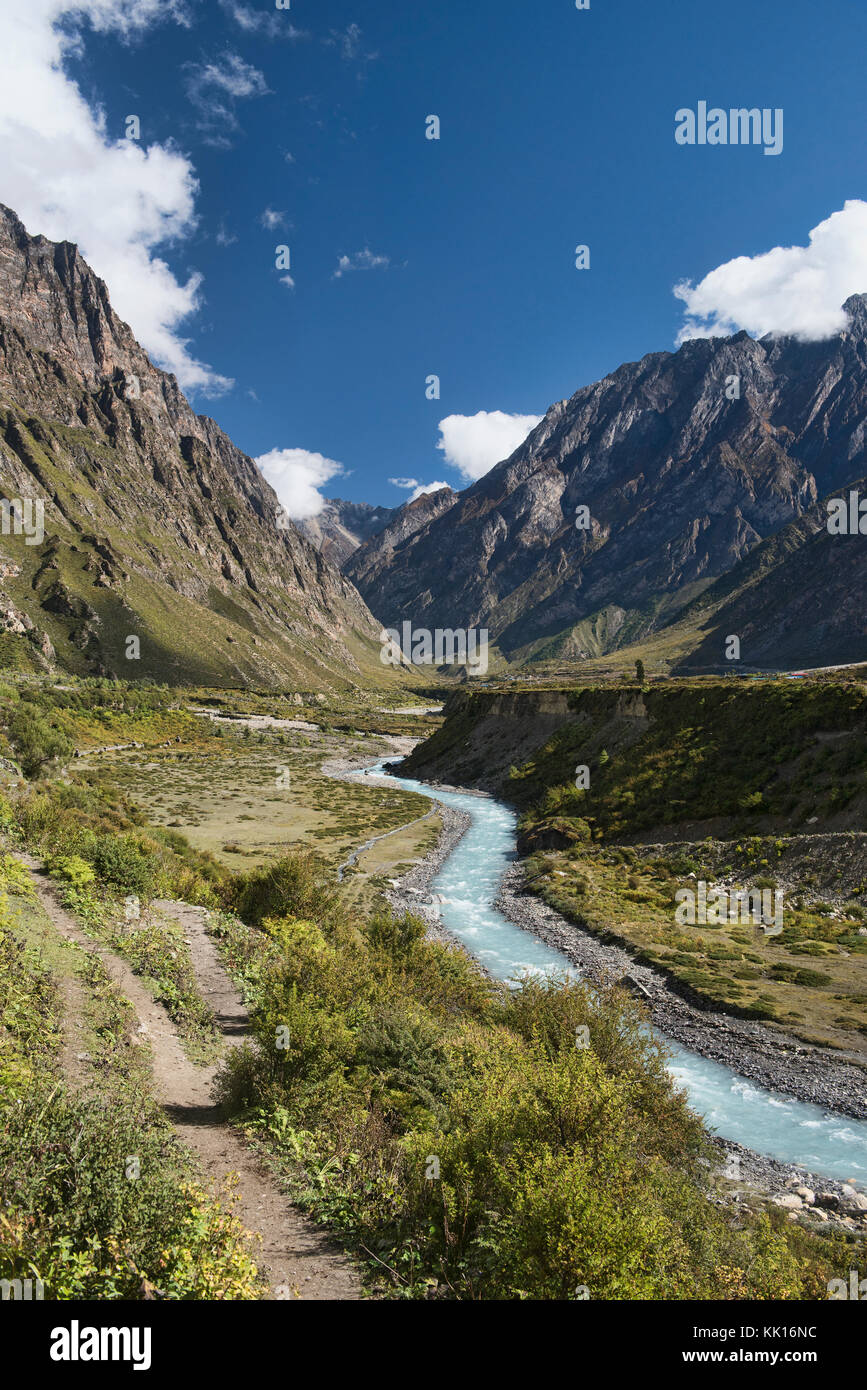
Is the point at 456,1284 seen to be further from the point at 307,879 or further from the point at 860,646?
the point at 860,646

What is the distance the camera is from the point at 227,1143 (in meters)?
11.0

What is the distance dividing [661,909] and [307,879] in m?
22.5

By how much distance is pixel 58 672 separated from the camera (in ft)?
563

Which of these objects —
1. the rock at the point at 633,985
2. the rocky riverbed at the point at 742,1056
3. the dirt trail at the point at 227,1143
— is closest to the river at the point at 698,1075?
the rocky riverbed at the point at 742,1056

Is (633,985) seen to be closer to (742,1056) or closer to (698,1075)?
(742,1056)

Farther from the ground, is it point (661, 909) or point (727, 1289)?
point (727, 1289)

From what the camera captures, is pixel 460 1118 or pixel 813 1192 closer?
pixel 460 1118

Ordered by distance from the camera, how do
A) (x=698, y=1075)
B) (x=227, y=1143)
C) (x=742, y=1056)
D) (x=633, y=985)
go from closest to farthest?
(x=227, y=1143) → (x=698, y=1075) → (x=742, y=1056) → (x=633, y=985)

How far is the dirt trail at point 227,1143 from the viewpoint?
802 cm

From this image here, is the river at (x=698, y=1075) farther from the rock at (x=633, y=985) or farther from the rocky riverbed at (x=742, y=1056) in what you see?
the rock at (x=633, y=985)

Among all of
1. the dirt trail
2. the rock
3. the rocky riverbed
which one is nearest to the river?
the rocky riverbed

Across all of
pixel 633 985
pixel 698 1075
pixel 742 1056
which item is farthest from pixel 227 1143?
pixel 633 985
